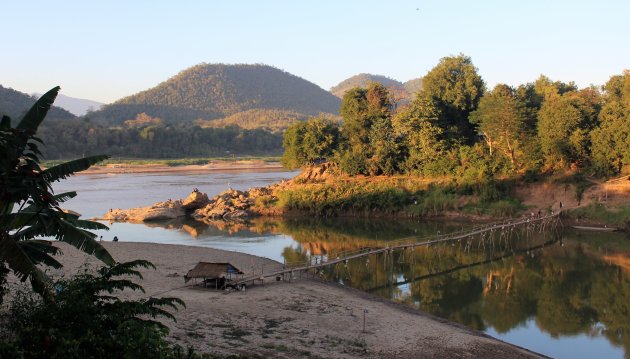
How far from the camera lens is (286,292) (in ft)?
89.0

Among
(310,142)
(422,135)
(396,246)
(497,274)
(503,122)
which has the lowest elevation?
(497,274)

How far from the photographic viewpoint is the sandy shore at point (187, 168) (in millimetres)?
123875

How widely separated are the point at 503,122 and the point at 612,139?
9.69 m

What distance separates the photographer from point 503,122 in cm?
5641

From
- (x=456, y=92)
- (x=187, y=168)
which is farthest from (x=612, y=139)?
(x=187, y=168)

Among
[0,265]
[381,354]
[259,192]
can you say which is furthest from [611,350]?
[259,192]

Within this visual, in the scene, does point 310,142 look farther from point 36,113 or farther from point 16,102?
point 16,102

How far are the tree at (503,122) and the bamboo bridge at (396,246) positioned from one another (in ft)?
31.9

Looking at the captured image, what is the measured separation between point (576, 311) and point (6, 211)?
24.1m

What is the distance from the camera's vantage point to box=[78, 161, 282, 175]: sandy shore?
124 m

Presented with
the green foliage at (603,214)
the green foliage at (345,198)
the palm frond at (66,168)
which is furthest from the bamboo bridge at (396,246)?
the palm frond at (66,168)

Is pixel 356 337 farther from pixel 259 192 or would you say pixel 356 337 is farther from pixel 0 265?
pixel 259 192

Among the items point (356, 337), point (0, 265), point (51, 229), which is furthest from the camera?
point (356, 337)

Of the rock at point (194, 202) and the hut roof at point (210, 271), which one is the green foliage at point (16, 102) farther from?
the hut roof at point (210, 271)
